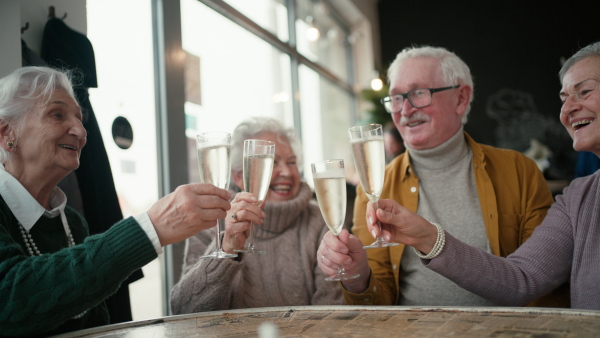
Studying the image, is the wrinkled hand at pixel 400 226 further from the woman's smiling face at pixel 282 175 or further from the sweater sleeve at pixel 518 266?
the woman's smiling face at pixel 282 175

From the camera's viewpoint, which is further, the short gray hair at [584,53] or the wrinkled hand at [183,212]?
the short gray hair at [584,53]

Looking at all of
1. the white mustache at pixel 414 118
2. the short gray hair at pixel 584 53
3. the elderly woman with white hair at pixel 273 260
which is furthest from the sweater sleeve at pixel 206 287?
the short gray hair at pixel 584 53

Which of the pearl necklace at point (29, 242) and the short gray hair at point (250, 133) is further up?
the short gray hair at point (250, 133)

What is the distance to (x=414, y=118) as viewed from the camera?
185 cm

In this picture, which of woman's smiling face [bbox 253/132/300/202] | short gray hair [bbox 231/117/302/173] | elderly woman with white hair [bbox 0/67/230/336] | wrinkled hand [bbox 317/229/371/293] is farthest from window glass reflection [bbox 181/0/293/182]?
wrinkled hand [bbox 317/229/371/293]

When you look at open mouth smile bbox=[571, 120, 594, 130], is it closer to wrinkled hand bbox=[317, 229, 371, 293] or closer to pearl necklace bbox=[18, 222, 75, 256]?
wrinkled hand bbox=[317, 229, 371, 293]

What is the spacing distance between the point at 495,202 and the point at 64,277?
1342mm

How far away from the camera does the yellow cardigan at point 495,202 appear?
65.9 inches

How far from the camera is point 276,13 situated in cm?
485

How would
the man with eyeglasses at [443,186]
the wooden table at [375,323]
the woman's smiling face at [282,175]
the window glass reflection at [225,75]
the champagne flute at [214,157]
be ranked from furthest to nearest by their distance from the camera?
the window glass reflection at [225,75] → the woman's smiling face at [282,175] → the man with eyeglasses at [443,186] → the champagne flute at [214,157] → the wooden table at [375,323]

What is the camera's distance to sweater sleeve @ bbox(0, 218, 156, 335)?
98 centimetres

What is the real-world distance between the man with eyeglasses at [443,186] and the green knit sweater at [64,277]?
742mm

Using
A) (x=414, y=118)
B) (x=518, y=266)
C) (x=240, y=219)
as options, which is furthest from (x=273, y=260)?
(x=518, y=266)

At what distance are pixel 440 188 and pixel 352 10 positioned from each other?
5121mm
